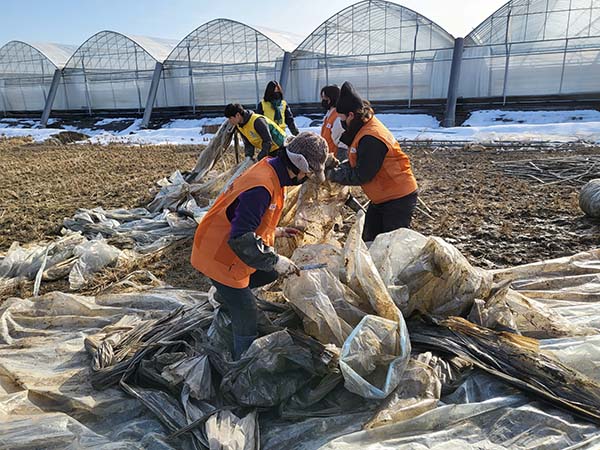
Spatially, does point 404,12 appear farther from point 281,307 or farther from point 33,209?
point 281,307

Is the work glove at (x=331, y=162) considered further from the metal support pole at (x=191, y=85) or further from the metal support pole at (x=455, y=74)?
the metal support pole at (x=191, y=85)

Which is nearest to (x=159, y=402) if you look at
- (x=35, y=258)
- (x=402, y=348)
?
(x=402, y=348)

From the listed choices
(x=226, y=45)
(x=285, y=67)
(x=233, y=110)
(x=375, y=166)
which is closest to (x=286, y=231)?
(x=375, y=166)

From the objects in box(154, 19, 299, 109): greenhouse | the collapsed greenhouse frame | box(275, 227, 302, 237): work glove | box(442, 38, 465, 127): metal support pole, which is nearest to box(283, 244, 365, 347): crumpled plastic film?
box(275, 227, 302, 237): work glove

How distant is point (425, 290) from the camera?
2557 mm

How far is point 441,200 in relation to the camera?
20.0 feet

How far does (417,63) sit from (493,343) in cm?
1606

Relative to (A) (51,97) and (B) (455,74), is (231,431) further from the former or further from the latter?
(A) (51,97)

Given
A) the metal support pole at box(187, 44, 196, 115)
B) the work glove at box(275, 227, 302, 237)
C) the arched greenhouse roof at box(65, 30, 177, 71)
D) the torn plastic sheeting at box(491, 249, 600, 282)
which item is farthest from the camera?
the arched greenhouse roof at box(65, 30, 177, 71)

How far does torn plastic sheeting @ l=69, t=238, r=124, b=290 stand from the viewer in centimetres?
404

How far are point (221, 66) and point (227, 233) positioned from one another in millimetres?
18939

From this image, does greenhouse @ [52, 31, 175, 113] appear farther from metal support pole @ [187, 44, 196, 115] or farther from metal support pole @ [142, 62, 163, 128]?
metal support pole @ [187, 44, 196, 115]

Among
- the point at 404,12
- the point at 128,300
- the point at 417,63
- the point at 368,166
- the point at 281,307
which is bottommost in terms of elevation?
the point at 128,300

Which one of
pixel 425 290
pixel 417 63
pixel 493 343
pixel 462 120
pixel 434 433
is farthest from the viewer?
pixel 417 63
